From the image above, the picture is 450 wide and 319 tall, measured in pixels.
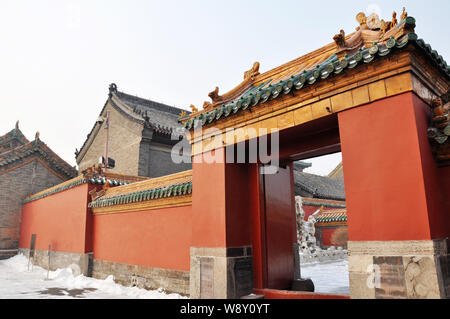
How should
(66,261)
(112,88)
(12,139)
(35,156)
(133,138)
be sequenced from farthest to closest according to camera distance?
(12,139), (112,88), (35,156), (133,138), (66,261)

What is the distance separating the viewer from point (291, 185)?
650 centimetres

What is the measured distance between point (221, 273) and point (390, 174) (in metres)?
2.84

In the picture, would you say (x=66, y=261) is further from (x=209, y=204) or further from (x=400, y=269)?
(x=400, y=269)

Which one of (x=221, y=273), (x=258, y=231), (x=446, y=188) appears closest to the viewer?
(x=446, y=188)

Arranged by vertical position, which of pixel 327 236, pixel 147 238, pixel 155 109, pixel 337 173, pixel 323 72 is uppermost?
pixel 155 109

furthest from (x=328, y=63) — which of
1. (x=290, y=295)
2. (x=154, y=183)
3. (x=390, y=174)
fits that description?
(x=154, y=183)

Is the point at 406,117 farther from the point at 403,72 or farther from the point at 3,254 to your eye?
the point at 3,254

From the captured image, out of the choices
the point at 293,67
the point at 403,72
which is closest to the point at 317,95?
the point at 403,72

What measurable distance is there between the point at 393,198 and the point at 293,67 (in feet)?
10.8

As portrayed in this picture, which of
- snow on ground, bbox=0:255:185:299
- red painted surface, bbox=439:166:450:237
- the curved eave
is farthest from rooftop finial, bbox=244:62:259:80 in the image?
snow on ground, bbox=0:255:185:299

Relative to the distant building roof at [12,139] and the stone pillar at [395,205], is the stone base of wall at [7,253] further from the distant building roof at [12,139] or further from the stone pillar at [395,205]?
the stone pillar at [395,205]

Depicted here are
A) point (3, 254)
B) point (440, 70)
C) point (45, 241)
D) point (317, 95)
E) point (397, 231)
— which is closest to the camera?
point (397, 231)

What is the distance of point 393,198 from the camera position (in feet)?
11.1
